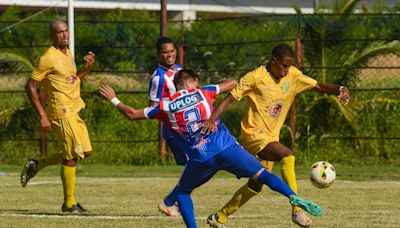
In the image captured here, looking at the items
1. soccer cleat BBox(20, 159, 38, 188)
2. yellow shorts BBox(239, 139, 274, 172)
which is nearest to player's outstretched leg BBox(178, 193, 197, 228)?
yellow shorts BBox(239, 139, 274, 172)

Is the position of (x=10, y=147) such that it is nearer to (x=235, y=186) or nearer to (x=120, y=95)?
(x=120, y=95)

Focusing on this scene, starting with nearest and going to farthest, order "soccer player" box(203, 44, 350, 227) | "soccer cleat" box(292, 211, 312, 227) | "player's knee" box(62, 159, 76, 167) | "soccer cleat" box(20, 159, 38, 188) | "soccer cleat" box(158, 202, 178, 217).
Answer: "soccer cleat" box(292, 211, 312, 227)
"soccer player" box(203, 44, 350, 227)
"soccer cleat" box(158, 202, 178, 217)
"player's knee" box(62, 159, 76, 167)
"soccer cleat" box(20, 159, 38, 188)

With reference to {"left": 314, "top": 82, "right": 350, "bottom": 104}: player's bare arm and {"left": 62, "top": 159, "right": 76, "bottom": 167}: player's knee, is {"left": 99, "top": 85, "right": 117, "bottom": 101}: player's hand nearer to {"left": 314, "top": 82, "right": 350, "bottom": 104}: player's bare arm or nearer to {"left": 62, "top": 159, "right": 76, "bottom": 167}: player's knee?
{"left": 314, "top": 82, "right": 350, "bottom": 104}: player's bare arm

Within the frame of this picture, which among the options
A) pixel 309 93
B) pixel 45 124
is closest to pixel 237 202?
pixel 45 124

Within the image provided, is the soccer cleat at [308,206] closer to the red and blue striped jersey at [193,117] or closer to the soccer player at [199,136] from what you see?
the soccer player at [199,136]

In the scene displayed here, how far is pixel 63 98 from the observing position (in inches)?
504

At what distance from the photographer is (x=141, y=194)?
1450 cm

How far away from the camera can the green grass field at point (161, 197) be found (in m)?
11.0

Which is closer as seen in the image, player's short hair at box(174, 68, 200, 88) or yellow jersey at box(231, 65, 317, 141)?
player's short hair at box(174, 68, 200, 88)

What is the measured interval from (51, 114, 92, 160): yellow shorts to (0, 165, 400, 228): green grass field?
648 mm

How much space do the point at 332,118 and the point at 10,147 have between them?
6243 millimetres

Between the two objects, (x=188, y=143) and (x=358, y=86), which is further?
(x=358, y=86)

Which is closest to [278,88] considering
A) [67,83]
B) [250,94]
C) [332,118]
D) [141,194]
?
[250,94]

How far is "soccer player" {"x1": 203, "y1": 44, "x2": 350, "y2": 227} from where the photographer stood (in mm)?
10719
